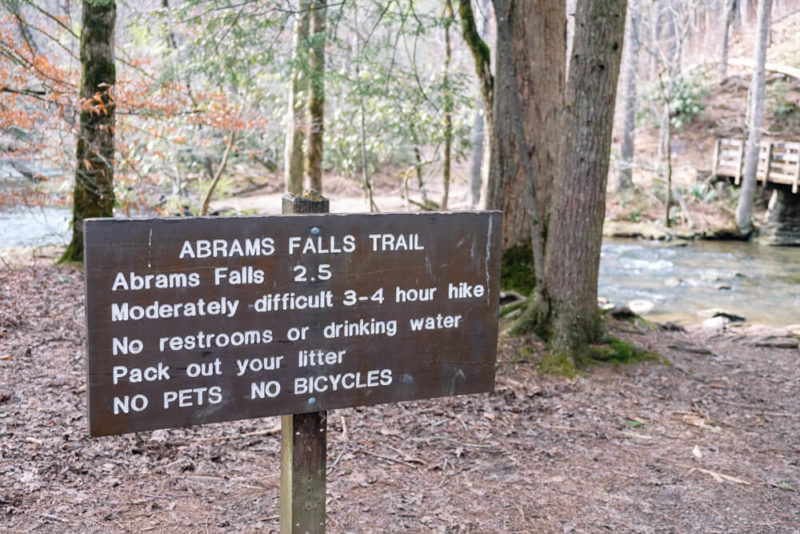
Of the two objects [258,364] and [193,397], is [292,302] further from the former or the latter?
[193,397]

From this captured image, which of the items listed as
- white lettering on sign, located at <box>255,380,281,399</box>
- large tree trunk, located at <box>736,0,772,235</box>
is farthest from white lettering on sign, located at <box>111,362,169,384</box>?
large tree trunk, located at <box>736,0,772,235</box>

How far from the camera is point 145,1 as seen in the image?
16016mm

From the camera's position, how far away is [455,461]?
16.0ft

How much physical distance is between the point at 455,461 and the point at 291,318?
102 inches

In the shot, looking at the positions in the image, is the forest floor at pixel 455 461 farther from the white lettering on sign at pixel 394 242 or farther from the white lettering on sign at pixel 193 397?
the white lettering on sign at pixel 394 242

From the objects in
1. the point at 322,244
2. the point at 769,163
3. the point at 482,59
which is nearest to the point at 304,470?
the point at 322,244

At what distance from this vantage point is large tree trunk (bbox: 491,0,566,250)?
838 centimetres

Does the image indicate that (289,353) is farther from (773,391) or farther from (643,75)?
(643,75)

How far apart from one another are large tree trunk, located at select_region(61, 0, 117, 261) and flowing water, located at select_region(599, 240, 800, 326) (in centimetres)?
910

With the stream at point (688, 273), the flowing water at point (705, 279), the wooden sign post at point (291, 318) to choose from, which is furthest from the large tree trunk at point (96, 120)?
the flowing water at point (705, 279)

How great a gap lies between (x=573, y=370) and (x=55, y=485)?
14.3 ft

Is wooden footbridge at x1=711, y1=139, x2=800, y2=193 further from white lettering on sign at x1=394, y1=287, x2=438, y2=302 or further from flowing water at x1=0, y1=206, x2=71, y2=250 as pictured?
white lettering on sign at x1=394, y1=287, x2=438, y2=302

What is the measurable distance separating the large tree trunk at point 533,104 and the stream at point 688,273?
515 centimetres

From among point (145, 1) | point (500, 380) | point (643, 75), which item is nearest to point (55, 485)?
point (500, 380)
